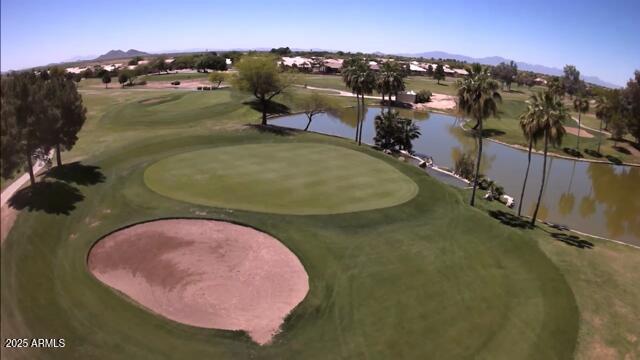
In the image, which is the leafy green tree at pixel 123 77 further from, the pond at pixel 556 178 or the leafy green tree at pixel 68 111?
the leafy green tree at pixel 68 111

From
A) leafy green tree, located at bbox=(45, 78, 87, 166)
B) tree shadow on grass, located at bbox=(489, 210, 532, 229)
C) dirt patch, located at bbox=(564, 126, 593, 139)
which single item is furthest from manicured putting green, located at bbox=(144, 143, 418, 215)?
dirt patch, located at bbox=(564, 126, 593, 139)

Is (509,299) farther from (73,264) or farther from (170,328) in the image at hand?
(73,264)

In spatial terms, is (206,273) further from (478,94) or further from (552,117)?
(552,117)

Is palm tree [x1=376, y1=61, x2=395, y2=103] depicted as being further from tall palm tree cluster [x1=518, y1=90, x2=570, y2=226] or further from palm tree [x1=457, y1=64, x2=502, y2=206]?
tall palm tree cluster [x1=518, y1=90, x2=570, y2=226]

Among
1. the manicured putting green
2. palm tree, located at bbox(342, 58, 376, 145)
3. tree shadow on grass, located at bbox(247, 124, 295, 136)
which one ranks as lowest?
the manicured putting green

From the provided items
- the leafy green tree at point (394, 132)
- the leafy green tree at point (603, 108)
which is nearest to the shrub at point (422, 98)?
the leafy green tree at point (603, 108)
